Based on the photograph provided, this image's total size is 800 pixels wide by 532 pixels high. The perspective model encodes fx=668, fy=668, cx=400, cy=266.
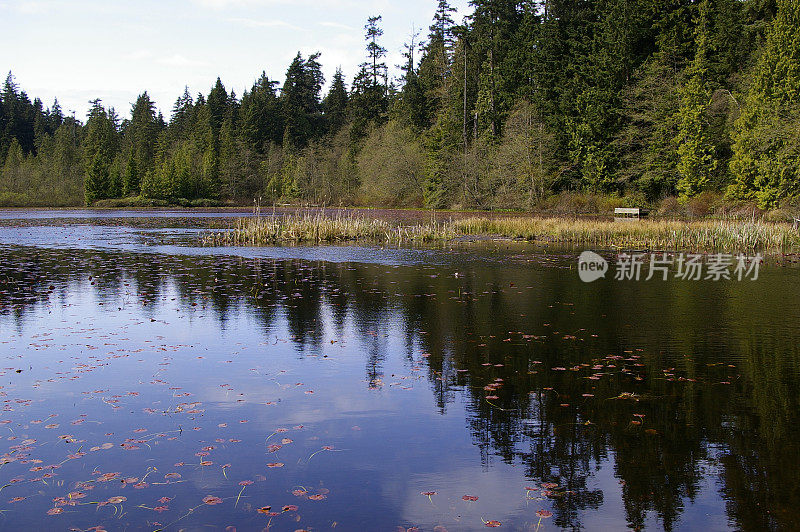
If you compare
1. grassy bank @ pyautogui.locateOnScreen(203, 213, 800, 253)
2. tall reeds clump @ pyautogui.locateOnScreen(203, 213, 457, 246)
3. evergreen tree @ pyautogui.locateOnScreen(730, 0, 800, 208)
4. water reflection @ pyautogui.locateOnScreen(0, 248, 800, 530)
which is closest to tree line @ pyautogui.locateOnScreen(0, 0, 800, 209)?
evergreen tree @ pyautogui.locateOnScreen(730, 0, 800, 208)

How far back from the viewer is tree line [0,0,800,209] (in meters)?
45.6

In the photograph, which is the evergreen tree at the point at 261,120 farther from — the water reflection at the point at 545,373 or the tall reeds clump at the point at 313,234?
the water reflection at the point at 545,373

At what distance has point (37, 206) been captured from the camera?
88.8m

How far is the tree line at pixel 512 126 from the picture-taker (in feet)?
150

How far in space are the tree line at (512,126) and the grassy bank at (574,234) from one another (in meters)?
9.75

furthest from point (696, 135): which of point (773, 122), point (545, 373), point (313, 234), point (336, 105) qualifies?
point (336, 105)

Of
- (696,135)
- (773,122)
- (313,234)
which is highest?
(696,135)

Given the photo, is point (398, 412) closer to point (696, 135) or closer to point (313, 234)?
point (313, 234)

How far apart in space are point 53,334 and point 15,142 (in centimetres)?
11006

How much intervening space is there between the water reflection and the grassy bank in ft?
32.2

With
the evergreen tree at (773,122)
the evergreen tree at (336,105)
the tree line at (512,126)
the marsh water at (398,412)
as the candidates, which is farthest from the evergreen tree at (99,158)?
the marsh water at (398,412)

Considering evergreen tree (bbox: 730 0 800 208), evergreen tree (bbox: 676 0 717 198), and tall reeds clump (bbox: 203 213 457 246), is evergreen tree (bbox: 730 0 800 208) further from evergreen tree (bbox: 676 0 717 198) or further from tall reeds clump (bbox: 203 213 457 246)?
tall reeds clump (bbox: 203 213 457 246)

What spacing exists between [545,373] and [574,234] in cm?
2636

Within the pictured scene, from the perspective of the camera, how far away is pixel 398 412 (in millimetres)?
7500
